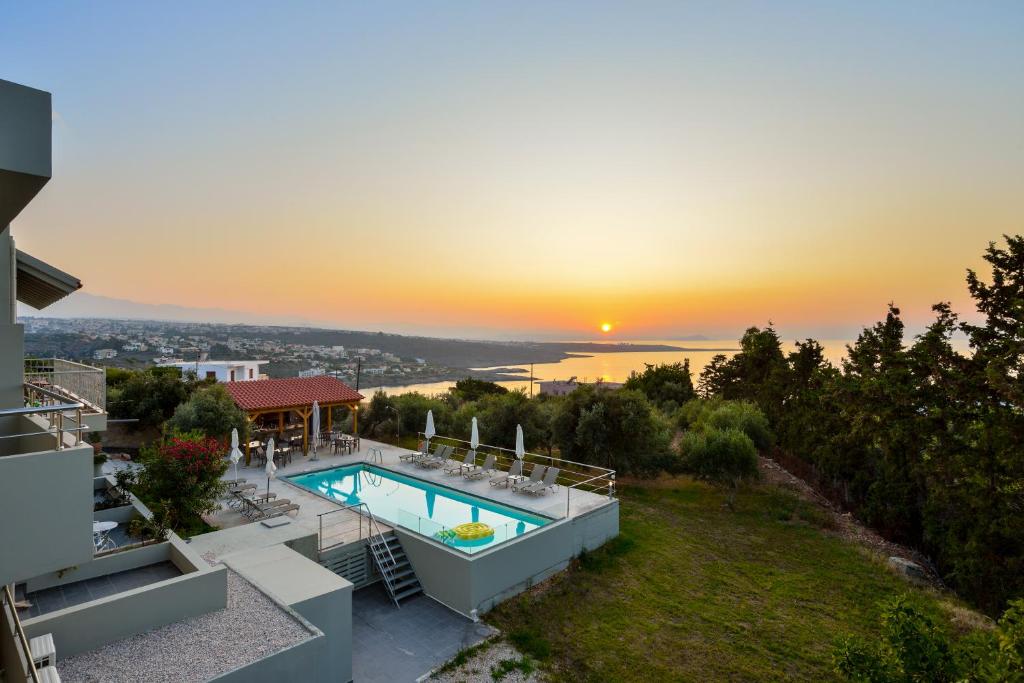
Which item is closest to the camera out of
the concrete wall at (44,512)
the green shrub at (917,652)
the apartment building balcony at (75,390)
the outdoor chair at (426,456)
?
the concrete wall at (44,512)

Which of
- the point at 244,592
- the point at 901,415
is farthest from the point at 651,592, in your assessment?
the point at 901,415

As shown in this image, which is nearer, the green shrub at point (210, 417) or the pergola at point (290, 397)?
the green shrub at point (210, 417)

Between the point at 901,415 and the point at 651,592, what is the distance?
444 inches

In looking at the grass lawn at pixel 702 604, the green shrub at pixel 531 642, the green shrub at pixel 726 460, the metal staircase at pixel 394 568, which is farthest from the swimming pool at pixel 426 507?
the green shrub at pixel 726 460

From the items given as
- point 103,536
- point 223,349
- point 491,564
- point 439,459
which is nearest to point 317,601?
point 491,564

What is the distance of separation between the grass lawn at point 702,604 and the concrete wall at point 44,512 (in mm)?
6684

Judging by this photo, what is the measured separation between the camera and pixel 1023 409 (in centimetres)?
1133

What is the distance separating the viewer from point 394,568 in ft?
33.8

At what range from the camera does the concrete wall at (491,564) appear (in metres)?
9.49

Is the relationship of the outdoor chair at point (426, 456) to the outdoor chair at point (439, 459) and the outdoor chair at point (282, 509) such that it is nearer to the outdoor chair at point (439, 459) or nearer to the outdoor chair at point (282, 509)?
the outdoor chair at point (439, 459)

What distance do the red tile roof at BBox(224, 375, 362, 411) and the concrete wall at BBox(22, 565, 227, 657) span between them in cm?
1182

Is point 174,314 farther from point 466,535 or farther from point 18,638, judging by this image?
point 18,638

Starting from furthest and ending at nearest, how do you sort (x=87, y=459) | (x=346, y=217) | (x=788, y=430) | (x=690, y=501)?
(x=788, y=430)
(x=346, y=217)
(x=690, y=501)
(x=87, y=459)

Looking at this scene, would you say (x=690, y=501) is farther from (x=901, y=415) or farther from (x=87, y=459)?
(x=87, y=459)
